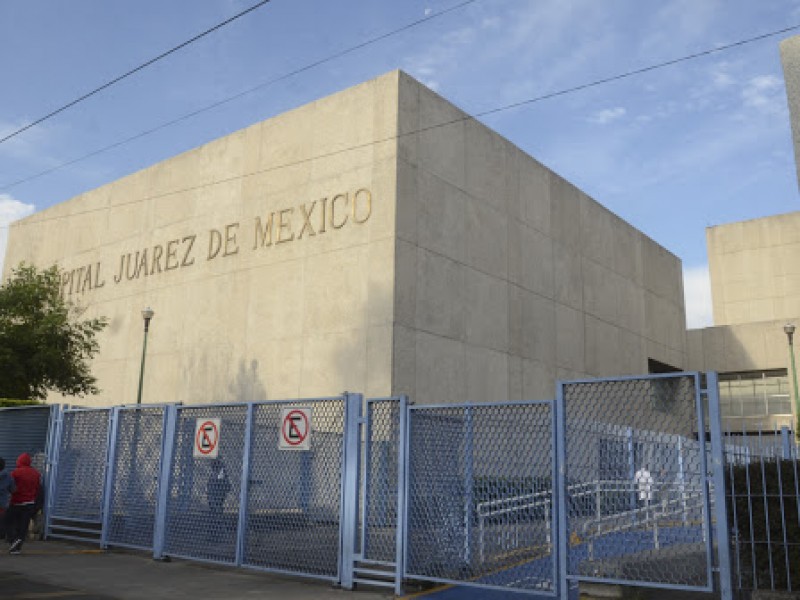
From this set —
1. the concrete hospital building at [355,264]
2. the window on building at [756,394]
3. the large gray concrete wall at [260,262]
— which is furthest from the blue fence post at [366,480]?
the window on building at [756,394]

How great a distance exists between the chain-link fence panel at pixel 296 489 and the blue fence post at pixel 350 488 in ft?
0.46

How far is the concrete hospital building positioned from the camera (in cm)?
2370

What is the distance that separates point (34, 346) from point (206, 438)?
585 inches

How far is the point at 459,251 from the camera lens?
84.3 feet

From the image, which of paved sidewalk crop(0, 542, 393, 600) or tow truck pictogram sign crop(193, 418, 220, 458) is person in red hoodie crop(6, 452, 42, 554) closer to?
paved sidewalk crop(0, 542, 393, 600)

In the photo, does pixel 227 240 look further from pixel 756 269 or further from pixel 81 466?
pixel 756 269

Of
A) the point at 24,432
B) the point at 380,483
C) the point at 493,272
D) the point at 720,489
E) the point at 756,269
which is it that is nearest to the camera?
the point at 720,489

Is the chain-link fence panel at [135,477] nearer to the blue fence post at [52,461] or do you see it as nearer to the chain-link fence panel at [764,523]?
the blue fence post at [52,461]

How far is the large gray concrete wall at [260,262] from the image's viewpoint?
23688 mm

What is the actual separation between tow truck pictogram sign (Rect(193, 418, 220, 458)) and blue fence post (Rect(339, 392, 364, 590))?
2.50 m

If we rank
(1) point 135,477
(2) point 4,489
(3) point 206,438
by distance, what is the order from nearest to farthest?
1. (3) point 206,438
2. (1) point 135,477
3. (2) point 4,489

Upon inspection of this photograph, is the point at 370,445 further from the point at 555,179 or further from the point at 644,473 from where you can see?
the point at 555,179

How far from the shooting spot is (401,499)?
31.3 ft

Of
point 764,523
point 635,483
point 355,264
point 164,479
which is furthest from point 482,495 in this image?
point 355,264
